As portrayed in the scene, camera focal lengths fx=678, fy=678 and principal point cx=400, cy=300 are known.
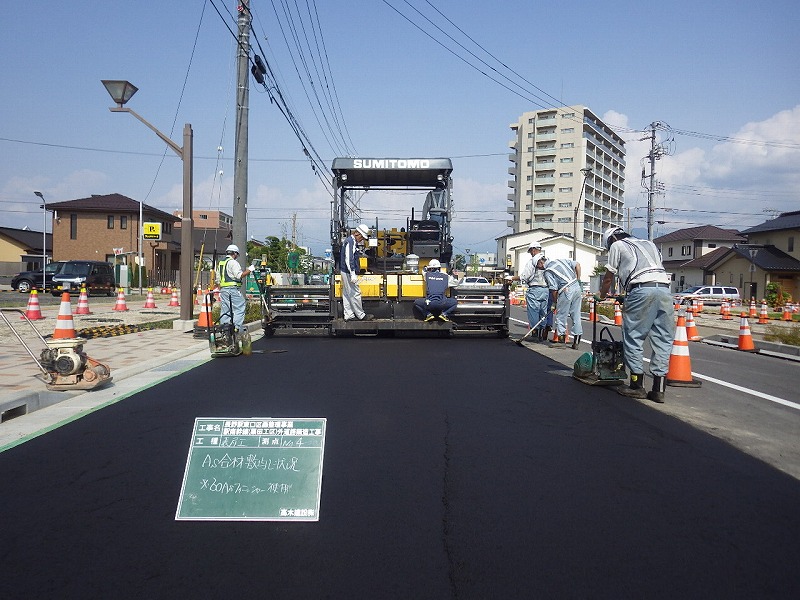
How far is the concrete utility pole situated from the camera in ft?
51.9

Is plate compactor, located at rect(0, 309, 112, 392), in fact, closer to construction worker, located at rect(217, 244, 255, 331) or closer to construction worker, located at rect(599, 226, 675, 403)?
construction worker, located at rect(217, 244, 255, 331)

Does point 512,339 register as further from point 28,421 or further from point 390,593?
point 390,593

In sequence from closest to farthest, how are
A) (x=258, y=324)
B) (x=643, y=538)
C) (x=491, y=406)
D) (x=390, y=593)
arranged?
(x=390, y=593), (x=643, y=538), (x=491, y=406), (x=258, y=324)

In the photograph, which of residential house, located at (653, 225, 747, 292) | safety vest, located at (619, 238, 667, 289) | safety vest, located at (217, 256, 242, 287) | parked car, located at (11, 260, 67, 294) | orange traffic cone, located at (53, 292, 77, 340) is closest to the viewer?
safety vest, located at (619, 238, 667, 289)

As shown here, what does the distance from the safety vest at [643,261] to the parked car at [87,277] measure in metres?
30.6

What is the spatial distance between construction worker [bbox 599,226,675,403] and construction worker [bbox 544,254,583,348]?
4.55m

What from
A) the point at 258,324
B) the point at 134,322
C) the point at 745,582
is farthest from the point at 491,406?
the point at 134,322

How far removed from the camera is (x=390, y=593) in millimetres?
2846

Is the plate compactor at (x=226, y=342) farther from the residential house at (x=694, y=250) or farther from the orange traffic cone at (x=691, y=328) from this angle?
the residential house at (x=694, y=250)

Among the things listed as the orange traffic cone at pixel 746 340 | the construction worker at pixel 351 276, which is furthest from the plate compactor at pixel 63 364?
the orange traffic cone at pixel 746 340

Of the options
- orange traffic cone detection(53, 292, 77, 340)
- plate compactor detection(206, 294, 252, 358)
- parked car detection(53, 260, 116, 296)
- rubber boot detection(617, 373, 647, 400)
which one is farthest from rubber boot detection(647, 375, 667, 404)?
parked car detection(53, 260, 116, 296)

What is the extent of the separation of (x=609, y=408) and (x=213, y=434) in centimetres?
406

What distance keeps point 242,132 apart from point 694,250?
198 feet

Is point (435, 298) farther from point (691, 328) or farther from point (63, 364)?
point (63, 364)
